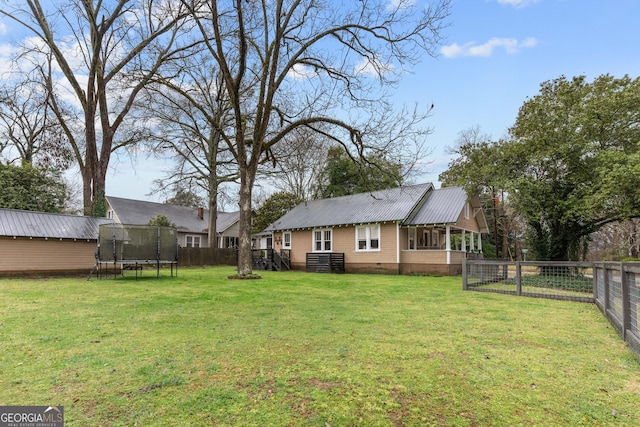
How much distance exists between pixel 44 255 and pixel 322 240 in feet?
47.2

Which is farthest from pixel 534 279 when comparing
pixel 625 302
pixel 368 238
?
pixel 368 238

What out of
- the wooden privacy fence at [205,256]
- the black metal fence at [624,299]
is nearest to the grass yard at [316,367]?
the black metal fence at [624,299]

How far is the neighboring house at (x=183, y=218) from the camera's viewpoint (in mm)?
32344

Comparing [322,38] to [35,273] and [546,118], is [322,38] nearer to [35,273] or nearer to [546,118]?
[546,118]

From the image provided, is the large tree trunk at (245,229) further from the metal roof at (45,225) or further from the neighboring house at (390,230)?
the metal roof at (45,225)

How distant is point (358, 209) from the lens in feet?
72.3

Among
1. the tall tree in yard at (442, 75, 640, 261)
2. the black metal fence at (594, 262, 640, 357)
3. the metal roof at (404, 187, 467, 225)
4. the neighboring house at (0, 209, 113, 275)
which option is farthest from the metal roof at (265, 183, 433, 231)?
the neighboring house at (0, 209, 113, 275)

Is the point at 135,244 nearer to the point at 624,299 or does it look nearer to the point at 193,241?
the point at 624,299

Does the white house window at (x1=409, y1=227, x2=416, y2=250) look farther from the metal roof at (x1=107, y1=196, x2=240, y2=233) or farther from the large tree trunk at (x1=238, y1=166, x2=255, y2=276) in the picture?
the metal roof at (x1=107, y1=196, x2=240, y2=233)

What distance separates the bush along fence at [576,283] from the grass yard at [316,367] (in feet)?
A: 1.19

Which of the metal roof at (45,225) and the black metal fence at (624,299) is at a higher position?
the metal roof at (45,225)

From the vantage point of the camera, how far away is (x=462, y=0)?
38.7 ft

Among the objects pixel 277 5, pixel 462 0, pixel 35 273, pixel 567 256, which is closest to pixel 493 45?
pixel 462 0

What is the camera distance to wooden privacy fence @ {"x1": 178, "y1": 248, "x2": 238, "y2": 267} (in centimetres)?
2588
